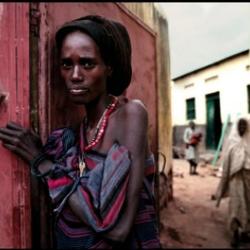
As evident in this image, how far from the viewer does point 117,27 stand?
1285mm

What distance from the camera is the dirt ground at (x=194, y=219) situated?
443cm

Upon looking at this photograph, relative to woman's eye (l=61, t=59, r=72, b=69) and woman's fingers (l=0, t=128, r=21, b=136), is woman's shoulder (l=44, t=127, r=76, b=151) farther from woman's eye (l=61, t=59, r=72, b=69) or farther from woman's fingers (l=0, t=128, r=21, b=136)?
woman's eye (l=61, t=59, r=72, b=69)

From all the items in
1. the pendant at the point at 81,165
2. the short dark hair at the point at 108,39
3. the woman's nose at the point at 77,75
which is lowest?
the pendant at the point at 81,165

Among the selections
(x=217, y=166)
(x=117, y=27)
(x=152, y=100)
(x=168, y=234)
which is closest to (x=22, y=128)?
(x=117, y=27)

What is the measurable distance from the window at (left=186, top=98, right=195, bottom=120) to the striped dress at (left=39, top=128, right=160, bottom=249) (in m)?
14.2

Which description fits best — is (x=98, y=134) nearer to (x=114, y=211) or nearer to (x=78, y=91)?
(x=78, y=91)

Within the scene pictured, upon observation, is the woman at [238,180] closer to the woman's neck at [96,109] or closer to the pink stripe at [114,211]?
the woman's neck at [96,109]

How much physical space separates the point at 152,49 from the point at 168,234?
273cm

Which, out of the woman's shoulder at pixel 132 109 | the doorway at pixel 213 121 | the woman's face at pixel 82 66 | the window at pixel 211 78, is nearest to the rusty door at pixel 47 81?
the woman's face at pixel 82 66

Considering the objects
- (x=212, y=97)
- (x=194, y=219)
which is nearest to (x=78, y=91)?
→ (x=194, y=219)

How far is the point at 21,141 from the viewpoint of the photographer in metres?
1.26

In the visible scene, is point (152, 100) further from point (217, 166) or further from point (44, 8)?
point (217, 166)

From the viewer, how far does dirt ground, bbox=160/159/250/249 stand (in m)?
4.43

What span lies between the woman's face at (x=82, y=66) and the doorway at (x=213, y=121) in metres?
12.8
